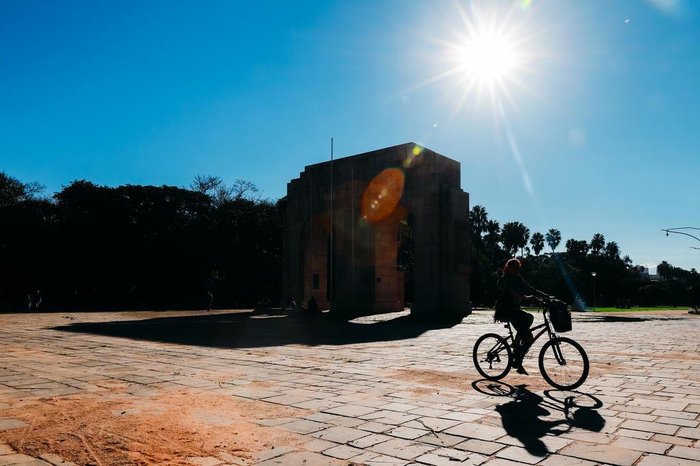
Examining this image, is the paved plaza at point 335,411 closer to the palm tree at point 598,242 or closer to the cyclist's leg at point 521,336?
the cyclist's leg at point 521,336

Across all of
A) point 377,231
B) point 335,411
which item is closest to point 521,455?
point 335,411

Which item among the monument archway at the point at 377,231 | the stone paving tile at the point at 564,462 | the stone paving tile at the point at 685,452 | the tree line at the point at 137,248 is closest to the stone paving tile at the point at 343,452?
the stone paving tile at the point at 564,462

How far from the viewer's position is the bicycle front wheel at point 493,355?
8091 mm

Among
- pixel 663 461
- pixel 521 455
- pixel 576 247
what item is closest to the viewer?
pixel 663 461

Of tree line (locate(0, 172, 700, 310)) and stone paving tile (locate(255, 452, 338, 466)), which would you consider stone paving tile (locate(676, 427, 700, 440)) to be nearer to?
stone paving tile (locate(255, 452, 338, 466))

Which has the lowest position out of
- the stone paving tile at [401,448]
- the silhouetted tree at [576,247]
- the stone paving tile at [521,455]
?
the stone paving tile at [521,455]

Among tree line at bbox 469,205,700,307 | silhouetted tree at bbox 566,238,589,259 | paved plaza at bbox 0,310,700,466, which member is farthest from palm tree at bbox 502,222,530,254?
paved plaza at bbox 0,310,700,466

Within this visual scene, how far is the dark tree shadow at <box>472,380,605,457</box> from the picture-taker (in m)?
4.95

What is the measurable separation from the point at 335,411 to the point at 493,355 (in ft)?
11.3

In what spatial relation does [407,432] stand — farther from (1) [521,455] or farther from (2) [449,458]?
(1) [521,455]

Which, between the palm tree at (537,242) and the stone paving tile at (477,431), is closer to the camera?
the stone paving tile at (477,431)

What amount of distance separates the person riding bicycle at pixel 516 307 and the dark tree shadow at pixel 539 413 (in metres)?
0.59

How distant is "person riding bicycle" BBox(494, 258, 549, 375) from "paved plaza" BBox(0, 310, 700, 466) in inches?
21.4

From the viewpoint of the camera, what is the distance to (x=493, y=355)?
27.1 feet
